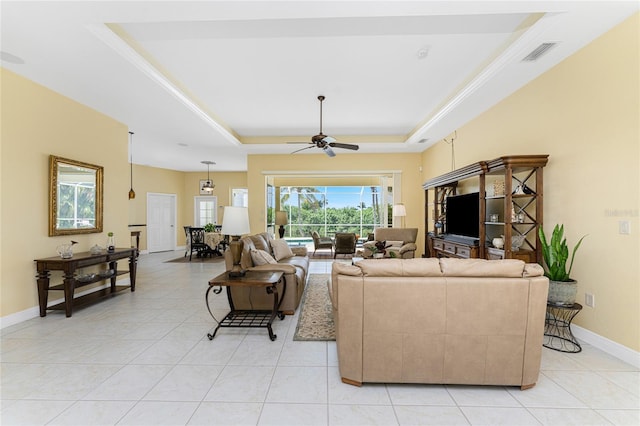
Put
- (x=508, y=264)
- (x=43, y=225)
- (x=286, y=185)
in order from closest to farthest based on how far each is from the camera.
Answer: (x=508, y=264) → (x=43, y=225) → (x=286, y=185)

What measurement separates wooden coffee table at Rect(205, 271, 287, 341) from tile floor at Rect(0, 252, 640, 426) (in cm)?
13

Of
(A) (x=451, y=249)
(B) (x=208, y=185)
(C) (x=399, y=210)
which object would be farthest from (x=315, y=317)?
(B) (x=208, y=185)

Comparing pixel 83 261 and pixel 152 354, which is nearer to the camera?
pixel 152 354

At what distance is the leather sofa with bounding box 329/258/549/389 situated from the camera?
189 cm

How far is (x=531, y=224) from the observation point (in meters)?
3.37

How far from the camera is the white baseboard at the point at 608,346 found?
2.32 m

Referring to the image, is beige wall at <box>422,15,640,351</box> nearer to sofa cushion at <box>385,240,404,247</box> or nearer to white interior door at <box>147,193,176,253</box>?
sofa cushion at <box>385,240,404,247</box>

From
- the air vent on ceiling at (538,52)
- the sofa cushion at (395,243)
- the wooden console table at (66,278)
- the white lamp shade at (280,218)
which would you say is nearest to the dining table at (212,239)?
the white lamp shade at (280,218)

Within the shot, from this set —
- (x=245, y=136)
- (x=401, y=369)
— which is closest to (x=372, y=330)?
(x=401, y=369)

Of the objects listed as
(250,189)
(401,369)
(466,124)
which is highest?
(466,124)

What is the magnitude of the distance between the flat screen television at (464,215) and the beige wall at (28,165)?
19.4 feet

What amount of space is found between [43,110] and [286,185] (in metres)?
7.89

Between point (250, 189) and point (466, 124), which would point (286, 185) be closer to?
point (250, 189)

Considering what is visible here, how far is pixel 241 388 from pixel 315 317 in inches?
56.4
